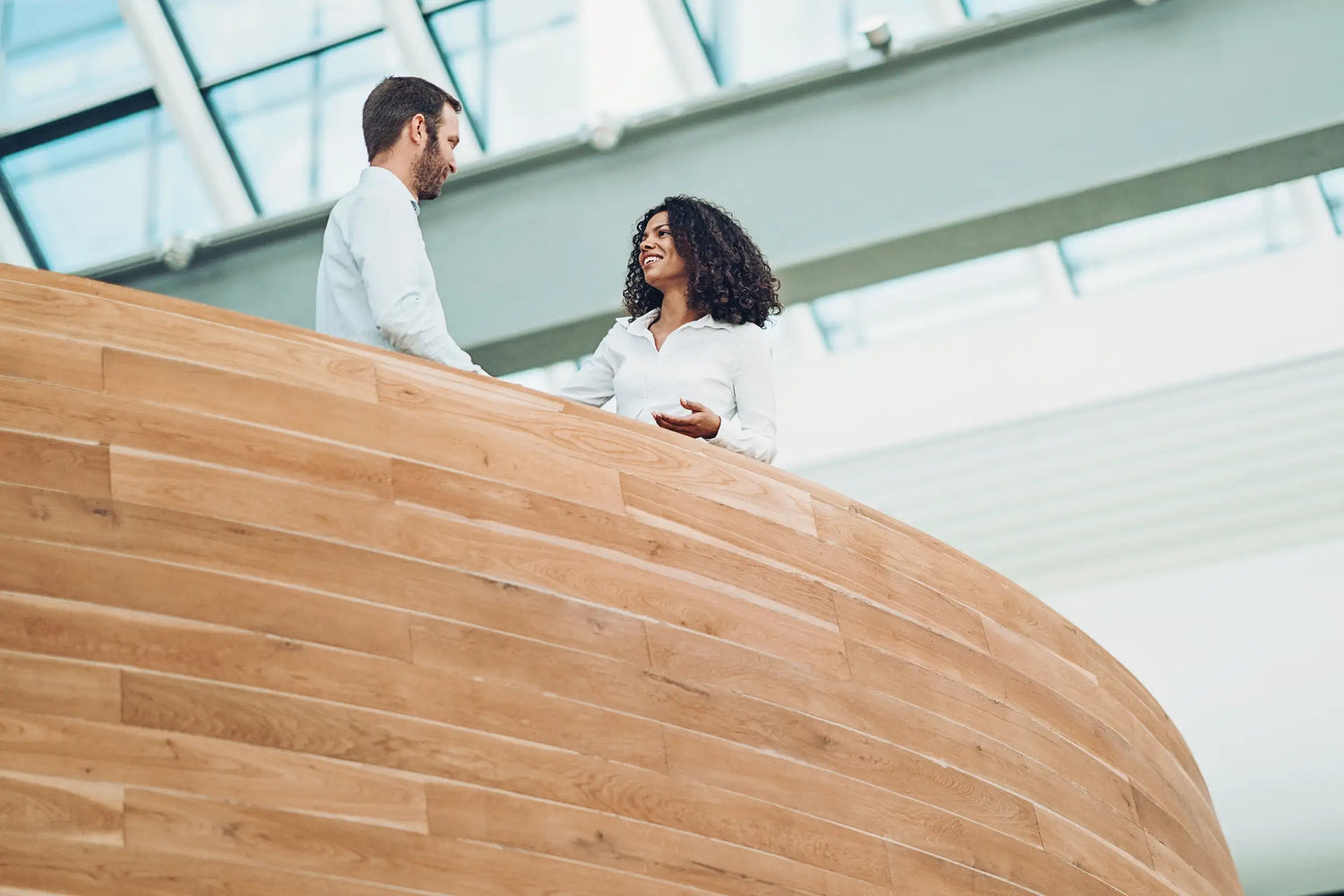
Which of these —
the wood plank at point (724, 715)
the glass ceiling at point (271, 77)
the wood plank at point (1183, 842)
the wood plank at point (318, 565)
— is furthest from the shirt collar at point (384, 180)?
the glass ceiling at point (271, 77)

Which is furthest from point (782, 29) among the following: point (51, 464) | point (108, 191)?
point (51, 464)

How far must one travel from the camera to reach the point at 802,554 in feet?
9.75

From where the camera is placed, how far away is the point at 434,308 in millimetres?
3016

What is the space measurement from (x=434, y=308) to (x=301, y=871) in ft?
3.81

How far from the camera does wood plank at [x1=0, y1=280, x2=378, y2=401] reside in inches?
98.8

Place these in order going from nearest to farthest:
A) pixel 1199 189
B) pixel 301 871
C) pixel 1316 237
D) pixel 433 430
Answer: pixel 301 871 < pixel 433 430 < pixel 1199 189 < pixel 1316 237

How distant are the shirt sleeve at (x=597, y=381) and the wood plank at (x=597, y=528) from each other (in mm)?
758

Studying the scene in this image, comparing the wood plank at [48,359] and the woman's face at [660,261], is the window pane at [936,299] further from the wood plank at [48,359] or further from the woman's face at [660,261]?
the wood plank at [48,359]

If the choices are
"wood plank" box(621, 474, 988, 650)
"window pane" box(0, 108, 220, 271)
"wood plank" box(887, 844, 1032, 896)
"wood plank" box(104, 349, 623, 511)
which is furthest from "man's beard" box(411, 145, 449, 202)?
"window pane" box(0, 108, 220, 271)

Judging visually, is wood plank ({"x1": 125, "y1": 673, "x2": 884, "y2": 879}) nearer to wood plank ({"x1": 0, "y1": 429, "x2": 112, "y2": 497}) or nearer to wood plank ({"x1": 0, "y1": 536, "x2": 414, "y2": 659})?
wood plank ({"x1": 0, "y1": 536, "x2": 414, "y2": 659})

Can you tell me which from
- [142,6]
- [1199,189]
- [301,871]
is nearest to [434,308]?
[301,871]

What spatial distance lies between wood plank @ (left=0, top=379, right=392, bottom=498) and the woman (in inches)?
28.5

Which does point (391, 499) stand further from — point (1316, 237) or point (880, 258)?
point (1316, 237)

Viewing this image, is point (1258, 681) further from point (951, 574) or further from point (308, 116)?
point (308, 116)
